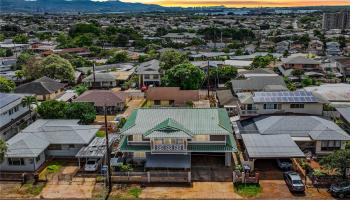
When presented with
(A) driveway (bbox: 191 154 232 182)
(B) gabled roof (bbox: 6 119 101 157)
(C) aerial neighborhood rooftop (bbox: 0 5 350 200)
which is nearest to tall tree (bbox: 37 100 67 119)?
(C) aerial neighborhood rooftop (bbox: 0 5 350 200)

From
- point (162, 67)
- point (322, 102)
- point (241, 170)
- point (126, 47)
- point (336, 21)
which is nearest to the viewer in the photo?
point (241, 170)

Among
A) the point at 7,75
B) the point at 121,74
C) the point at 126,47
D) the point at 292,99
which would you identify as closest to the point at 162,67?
the point at 121,74

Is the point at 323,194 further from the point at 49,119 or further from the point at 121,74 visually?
the point at 121,74

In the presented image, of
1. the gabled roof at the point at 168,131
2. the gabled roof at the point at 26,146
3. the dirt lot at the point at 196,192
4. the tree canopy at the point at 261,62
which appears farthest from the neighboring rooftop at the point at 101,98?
the tree canopy at the point at 261,62

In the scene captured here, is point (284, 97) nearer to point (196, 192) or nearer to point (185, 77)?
point (196, 192)

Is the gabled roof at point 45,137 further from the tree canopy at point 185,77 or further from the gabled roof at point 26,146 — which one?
the tree canopy at point 185,77

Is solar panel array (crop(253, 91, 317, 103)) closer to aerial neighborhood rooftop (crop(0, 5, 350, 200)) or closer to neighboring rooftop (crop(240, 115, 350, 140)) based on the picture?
aerial neighborhood rooftop (crop(0, 5, 350, 200))

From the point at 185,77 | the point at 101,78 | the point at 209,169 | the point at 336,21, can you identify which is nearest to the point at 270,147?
the point at 209,169
